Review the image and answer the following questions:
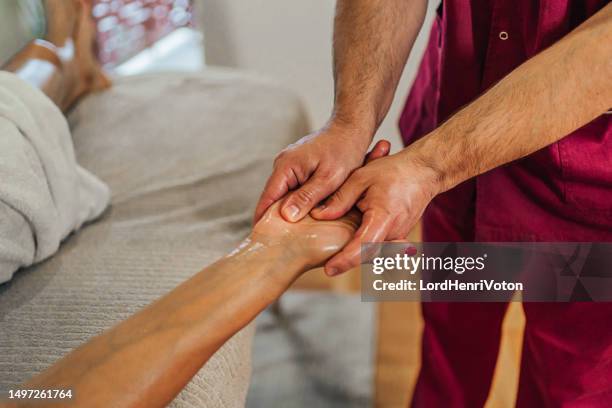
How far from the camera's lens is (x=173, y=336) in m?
0.83

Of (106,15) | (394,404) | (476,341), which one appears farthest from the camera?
(106,15)

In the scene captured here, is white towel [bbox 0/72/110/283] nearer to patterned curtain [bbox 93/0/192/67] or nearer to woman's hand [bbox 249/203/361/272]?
woman's hand [bbox 249/203/361/272]

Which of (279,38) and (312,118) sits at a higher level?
(279,38)

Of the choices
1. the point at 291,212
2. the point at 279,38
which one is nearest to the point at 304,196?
the point at 291,212

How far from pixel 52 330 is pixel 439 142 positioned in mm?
607

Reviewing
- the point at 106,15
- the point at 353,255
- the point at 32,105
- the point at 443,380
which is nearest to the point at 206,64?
the point at 106,15

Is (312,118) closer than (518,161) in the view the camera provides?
No

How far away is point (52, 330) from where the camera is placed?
3.13ft

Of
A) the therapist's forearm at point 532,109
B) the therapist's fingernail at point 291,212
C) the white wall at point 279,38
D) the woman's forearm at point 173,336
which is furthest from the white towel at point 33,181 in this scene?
the white wall at point 279,38

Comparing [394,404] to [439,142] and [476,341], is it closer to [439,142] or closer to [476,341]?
[476,341]

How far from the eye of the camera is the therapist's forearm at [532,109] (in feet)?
2.82

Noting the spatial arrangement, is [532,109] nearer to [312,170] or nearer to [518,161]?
[518,161]

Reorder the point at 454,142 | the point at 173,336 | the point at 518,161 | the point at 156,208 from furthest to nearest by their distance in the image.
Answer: the point at 156,208
the point at 518,161
the point at 454,142
the point at 173,336

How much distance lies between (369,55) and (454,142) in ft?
0.93
